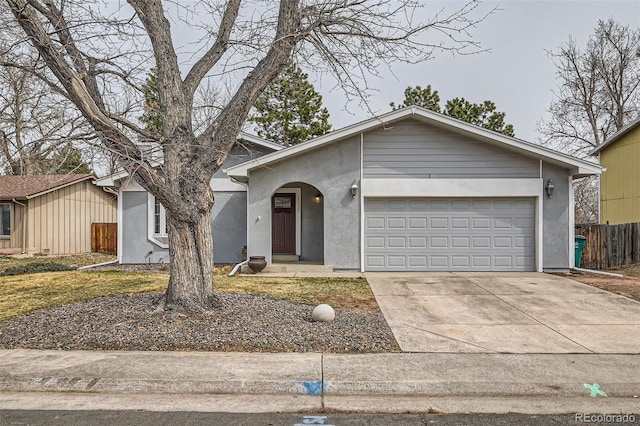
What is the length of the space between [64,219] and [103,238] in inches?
73.3

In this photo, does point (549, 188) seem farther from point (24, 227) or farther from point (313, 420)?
point (24, 227)

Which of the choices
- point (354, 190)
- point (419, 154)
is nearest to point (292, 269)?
point (354, 190)

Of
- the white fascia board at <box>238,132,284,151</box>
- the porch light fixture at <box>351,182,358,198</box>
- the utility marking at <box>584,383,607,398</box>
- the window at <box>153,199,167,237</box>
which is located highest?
the white fascia board at <box>238,132,284,151</box>

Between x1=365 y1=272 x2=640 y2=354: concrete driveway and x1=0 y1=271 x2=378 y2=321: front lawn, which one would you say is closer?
x1=365 y1=272 x2=640 y2=354: concrete driveway

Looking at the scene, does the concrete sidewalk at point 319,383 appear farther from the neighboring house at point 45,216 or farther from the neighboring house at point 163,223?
the neighboring house at point 45,216

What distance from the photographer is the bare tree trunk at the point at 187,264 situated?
620 cm

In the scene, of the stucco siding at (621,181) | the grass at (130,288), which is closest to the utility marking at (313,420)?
the grass at (130,288)

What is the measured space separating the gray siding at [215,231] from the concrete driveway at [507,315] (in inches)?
227

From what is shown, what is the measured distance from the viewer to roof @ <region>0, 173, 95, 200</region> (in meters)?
17.4

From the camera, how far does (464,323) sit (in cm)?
Answer: 657

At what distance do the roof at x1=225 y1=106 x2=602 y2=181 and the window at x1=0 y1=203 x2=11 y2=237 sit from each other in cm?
1334

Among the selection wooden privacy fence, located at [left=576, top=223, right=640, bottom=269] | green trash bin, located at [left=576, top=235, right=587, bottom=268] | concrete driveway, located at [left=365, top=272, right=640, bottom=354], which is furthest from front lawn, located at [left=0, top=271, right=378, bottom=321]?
wooden privacy fence, located at [left=576, top=223, right=640, bottom=269]

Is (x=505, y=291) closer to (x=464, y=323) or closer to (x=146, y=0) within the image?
(x=464, y=323)

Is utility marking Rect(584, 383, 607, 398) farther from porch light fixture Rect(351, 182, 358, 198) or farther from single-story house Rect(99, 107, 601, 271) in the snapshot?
porch light fixture Rect(351, 182, 358, 198)
